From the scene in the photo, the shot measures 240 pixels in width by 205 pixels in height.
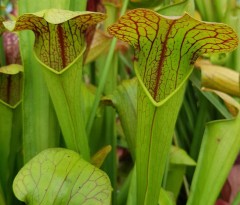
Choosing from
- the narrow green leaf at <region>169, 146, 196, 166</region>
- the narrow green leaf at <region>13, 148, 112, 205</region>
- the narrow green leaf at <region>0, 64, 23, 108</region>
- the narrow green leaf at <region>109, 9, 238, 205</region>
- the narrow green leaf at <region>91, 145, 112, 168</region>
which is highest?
the narrow green leaf at <region>109, 9, 238, 205</region>

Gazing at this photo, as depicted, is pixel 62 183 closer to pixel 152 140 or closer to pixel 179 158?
pixel 152 140

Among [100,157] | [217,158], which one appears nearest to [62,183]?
[100,157]

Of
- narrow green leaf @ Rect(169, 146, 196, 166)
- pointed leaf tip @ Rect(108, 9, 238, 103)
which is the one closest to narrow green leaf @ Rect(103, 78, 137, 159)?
narrow green leaf @ Rect(169, 146, 196, 166)

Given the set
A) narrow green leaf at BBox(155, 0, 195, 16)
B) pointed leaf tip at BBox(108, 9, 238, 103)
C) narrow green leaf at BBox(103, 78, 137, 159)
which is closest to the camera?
pointed leaf tip at BBox(108, 9, 238, 103)

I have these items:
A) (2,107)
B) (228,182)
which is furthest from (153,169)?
(228,182)

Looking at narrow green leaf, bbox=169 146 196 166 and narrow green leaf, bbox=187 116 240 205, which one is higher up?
narrow green leaf, bbox=187 116 240 205

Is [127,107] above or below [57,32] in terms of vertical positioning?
below

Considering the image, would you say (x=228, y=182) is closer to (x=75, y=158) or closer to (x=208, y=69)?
(x=208, y=69)

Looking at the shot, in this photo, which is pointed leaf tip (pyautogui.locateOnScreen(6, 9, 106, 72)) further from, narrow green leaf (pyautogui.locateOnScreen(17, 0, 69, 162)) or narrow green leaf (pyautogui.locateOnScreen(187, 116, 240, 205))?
narrow green leaf (pyautogui.locateOnScreen(187, 116, 240, 205))
